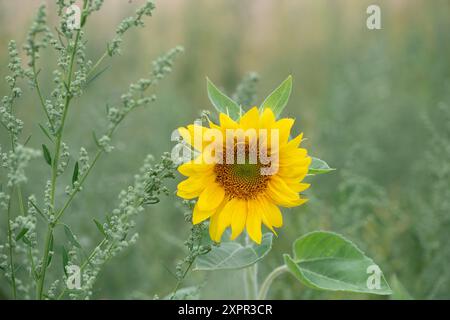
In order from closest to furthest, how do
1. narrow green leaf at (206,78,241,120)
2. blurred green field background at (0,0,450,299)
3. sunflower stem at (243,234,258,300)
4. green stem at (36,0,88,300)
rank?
1. green stem at (36,0,88,300)
2. narrow green leaf at (206,78,241,120)
3. sunflower stem at (243,234,258,300)
4. blurred green field background at (0,0,450,299)

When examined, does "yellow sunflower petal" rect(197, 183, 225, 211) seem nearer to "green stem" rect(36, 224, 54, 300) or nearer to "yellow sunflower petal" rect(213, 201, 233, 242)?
"yellow sunflower petal" rect(213, 201, 233, 242)

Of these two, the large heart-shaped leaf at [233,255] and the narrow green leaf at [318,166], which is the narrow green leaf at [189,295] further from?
the narrow green leaf at [318,166]

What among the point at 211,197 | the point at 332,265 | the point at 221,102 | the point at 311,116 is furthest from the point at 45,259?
the point at 311,116

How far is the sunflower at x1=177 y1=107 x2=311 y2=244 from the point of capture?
0.95 m

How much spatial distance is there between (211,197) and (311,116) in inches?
74.4

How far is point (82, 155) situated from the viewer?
99 centimetres

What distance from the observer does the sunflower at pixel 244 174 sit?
0.95 m

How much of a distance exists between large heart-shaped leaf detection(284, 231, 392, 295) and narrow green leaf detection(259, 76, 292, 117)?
24 cm

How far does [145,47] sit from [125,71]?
0.15 m

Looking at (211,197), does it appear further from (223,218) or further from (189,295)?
(189,295)

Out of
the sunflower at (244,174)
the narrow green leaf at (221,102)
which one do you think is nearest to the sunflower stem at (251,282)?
the sunflower at (244,174)

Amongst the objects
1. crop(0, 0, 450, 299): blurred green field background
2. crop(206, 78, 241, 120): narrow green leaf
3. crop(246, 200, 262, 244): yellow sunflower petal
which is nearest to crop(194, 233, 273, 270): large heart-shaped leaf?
crop(246, 200, 262, 244): yellow sunflower petal

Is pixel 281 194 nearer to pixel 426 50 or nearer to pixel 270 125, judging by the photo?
pixel 270 125

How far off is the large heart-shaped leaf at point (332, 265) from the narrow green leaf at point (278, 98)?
24 centimetres
